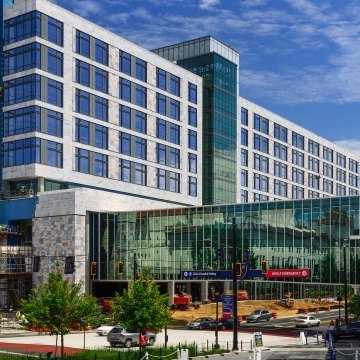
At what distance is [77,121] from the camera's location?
103000 millimetres

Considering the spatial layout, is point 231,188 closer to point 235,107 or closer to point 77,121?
point 235,107

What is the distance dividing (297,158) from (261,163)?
18.3 meters

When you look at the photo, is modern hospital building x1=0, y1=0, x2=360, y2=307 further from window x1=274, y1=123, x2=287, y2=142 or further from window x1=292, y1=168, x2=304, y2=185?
window x1=292, y1=168, x2=304, y2=185

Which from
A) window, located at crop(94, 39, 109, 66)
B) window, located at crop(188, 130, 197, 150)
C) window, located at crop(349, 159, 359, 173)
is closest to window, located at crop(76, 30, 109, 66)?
window, located at crop(94, 39, 109, 66)

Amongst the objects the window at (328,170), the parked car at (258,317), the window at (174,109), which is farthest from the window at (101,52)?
the window at (328,170)

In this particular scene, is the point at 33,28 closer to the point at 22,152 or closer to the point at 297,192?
the point at 22,152

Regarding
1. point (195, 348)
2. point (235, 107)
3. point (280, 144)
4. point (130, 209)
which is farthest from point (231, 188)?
point (195, 348)

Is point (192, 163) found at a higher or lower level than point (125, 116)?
lower

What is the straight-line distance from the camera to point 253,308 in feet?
314

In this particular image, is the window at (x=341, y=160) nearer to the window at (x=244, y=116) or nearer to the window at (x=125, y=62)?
the window at (x=244, y=116)

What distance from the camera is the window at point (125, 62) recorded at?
11119 cm

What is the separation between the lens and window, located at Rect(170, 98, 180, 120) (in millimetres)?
120312

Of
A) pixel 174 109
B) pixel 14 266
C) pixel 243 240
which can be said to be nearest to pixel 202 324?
pixel 243 240

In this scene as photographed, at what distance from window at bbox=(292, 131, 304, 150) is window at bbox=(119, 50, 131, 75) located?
204 ft
